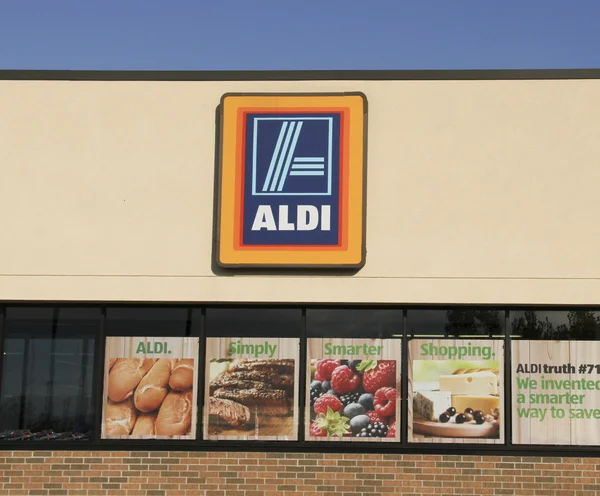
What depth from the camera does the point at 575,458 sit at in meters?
12.3

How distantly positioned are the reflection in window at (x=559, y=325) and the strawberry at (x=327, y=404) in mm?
2736

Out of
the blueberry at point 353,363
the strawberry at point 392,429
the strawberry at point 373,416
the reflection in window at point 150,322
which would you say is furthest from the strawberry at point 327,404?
the reflection in window at point 150,322

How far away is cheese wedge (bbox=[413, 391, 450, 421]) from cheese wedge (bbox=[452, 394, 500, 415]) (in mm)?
129

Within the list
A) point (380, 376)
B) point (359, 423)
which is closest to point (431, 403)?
point (380, 376)

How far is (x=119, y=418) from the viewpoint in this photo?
497 inches

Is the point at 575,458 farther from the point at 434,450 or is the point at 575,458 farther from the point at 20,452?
the point at 20,452

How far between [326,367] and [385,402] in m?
0.98

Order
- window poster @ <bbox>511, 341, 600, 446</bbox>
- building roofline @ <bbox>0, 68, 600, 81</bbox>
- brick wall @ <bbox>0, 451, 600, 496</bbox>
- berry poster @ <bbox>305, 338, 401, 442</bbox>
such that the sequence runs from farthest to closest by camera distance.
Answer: building roofline @ <bbox>0, 68, 600, 81</bbox> < berry poster @ <bbox>305, 338, 401, 442</bbox> < window poster @ <bbox>511, 341, 600, 446</bbox> < brick wall @ <bbox>0, 451, 600, 496</bbox>

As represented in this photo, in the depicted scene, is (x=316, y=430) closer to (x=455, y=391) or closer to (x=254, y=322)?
(x=254, y=322)

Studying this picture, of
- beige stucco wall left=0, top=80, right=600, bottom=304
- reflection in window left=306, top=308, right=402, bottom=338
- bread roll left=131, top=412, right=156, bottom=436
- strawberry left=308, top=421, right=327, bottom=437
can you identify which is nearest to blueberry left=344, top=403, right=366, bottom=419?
strawberry left=308, top=421, right=327, bottom=437

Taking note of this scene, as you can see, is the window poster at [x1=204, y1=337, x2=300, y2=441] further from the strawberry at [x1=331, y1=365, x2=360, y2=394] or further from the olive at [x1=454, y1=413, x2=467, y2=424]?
the olive at [x1=454, y1=413, x2=467, y2=424]

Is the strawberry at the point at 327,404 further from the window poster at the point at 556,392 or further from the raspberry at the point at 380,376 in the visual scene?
the window poster at the point at 556,392

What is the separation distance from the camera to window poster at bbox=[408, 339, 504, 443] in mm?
12430

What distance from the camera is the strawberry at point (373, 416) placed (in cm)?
1250
